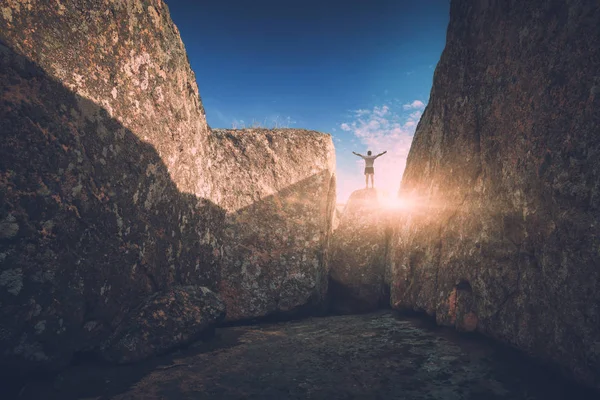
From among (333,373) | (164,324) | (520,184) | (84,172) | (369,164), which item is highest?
(369,164)

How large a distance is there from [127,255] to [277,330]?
2473 mm

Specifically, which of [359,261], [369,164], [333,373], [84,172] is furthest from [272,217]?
[369,164]

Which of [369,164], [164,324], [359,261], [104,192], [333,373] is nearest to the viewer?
[333,373]

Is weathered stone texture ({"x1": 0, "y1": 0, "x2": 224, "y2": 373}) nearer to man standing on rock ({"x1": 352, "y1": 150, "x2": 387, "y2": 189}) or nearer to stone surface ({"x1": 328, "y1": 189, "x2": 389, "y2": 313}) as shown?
stone surface ({"x1": 328, "y1": 189, "x2": 389, "y2": 313})

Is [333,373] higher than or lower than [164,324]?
lower

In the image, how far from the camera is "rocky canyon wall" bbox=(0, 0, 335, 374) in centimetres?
248

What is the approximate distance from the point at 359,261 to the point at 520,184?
4.88 meters

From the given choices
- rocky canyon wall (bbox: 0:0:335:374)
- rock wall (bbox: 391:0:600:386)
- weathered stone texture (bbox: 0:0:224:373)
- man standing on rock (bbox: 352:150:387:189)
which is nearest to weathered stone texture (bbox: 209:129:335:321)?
rocky canyon wall (bbox: 0:0:335:374)

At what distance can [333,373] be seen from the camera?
2646 mm

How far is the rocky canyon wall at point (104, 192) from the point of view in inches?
97.7

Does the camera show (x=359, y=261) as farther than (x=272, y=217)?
Yes

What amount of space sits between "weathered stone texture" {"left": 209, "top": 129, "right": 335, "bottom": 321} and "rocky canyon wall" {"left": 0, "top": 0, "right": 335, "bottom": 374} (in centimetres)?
9

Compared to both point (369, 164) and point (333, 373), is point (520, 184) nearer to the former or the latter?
point (333, 373)

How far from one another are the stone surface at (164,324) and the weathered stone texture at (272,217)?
1.30 metres
